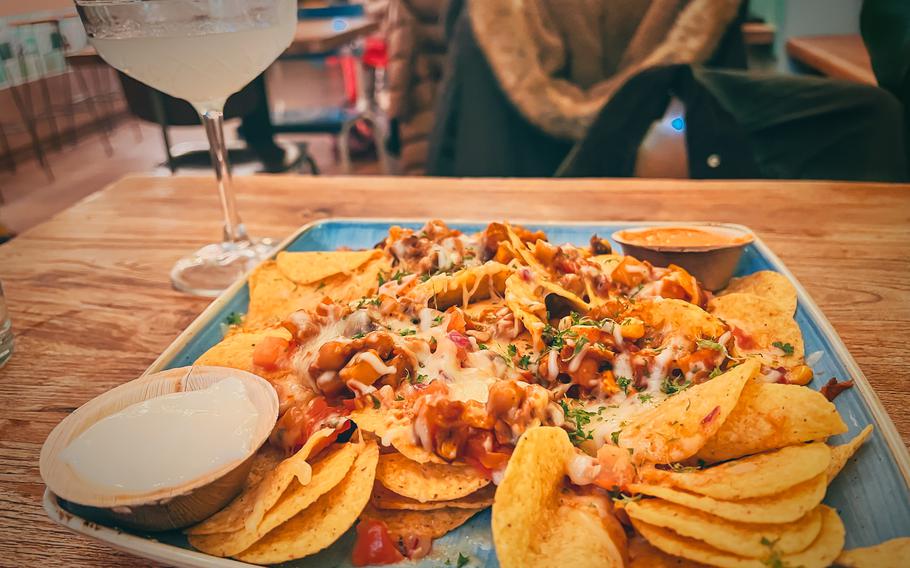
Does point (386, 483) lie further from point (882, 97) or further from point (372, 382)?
point (882, 97)

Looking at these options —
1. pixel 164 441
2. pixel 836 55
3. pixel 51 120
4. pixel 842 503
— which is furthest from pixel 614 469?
pixel 51 120

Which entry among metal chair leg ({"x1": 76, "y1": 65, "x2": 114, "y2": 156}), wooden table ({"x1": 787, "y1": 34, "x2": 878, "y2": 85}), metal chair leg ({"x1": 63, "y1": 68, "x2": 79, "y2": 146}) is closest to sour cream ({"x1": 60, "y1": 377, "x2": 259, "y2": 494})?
wooden table ({"x1": 787, "y1": 34, "x2": 878, "y2": 85})

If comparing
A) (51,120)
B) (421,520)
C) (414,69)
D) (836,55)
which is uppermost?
(421,520)

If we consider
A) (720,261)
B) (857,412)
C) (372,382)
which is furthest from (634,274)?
(372,382)

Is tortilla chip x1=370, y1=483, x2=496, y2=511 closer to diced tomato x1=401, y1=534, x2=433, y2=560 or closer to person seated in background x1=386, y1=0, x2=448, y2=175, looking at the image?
diced tomato x1=401, y1=534, x2=433, y2=560

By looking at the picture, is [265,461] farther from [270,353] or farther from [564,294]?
[564,294]

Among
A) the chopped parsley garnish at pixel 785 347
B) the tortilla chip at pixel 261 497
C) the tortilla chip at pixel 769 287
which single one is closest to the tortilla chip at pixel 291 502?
the tortilla chip at pixel 261 497

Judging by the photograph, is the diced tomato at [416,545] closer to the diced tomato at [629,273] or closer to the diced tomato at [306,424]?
the diced tomato at [306,424]
